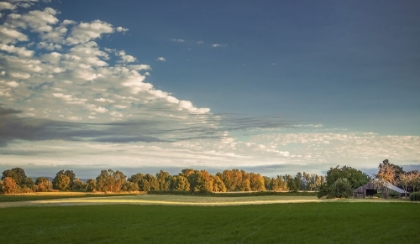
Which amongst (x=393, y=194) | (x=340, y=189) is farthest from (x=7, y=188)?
(x=393, y=194)

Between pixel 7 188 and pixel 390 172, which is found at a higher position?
pixel 390 172

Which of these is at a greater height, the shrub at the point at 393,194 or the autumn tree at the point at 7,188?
the shrub at the point at 393,194

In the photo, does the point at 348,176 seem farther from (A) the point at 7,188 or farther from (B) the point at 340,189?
(A) the point at 7,188

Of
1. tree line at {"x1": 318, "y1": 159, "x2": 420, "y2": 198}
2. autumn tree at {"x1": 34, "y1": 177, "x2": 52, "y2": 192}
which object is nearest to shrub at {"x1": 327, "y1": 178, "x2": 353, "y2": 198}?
tree line at {"x1": 318, "y1": 159, "x2": 420, "y2": 198}

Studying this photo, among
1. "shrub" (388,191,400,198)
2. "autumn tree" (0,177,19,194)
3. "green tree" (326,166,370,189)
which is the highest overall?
"green tree" (326,166,370,189)

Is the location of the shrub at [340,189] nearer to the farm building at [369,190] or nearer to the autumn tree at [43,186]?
the farm building at [369,190]

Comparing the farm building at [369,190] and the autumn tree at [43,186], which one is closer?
the farm building at [369,190]

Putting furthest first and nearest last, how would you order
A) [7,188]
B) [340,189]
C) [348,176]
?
[7,188], [348,176], [340,189]

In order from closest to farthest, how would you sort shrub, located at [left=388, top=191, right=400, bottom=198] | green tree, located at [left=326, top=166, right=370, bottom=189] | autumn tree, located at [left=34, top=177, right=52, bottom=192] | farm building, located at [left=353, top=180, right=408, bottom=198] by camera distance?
farm building, located at [left=353, top=180, right=408, bottom=198] < shrub, located at [left=388, top=191, right=400, bottom=198] < green tree, located at [left=326, top=166, right=370, bottom=189] < autumn tree, located at [left=34, top=177, right=52, bottom=192]

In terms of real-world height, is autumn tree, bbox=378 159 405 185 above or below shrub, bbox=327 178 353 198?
above

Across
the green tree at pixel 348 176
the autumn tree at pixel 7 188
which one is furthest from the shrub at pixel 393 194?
the autumn tree at pixel 7 188

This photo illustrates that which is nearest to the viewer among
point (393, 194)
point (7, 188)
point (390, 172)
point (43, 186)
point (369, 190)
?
point (393, 194)

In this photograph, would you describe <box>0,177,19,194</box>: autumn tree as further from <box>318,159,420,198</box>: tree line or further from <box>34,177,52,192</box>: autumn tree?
<box>318,159,420,198</box>: tree line

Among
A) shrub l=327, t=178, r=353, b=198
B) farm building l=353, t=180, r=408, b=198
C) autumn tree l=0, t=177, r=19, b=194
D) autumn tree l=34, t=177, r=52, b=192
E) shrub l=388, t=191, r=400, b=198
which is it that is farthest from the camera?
autumn tree l=34, t=177, r=52, b=192
